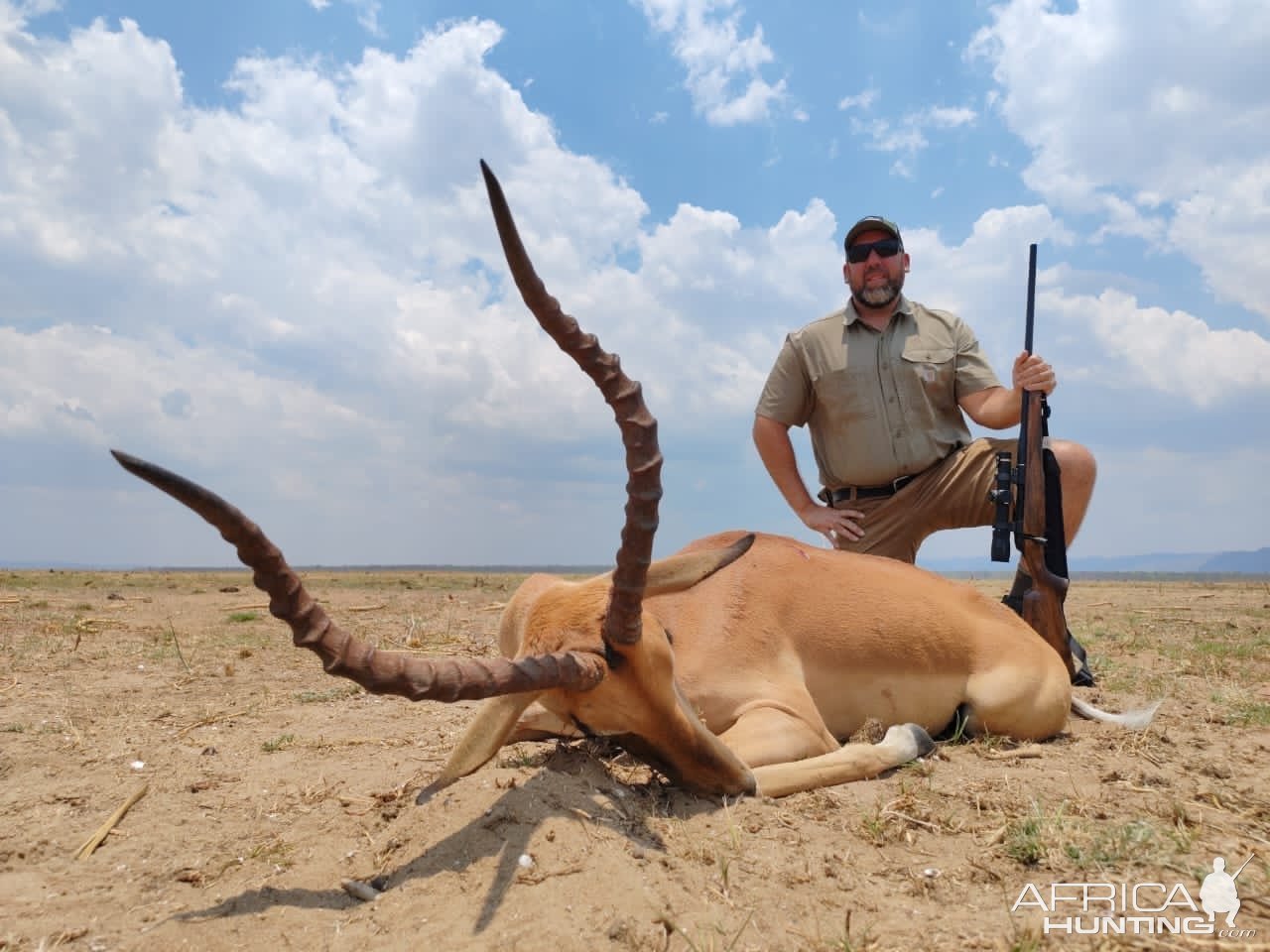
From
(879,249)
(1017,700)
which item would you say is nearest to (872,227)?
(879,249)

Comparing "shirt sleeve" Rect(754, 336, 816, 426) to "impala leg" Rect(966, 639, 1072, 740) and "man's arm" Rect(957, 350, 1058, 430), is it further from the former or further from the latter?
"impala leg" Rect(966, 639, 1072, 740)

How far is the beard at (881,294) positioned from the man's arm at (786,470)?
135 cm

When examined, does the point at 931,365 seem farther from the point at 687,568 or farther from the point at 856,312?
the point at 687,568

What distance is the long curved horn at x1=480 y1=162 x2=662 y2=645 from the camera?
9.18 ft

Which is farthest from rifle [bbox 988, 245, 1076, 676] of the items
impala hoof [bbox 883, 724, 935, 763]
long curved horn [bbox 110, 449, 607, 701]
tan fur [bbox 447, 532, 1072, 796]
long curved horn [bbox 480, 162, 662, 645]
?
long curved horn [bbox 110, 449, 607, 701]

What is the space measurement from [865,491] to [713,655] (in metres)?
3.72

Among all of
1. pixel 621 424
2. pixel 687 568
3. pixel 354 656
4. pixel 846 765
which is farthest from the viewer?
pixel 846 765

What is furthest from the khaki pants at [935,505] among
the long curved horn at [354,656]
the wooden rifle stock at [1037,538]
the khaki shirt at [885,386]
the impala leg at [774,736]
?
the long curved horn at [354,656]

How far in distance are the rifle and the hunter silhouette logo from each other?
3.68m

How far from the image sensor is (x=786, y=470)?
8.34 meters

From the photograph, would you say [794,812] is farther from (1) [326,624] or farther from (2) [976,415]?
(2) [976,415]

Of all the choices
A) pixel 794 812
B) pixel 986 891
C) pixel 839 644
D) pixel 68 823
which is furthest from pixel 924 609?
pixel 68 823

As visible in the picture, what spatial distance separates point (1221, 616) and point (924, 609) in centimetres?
1058

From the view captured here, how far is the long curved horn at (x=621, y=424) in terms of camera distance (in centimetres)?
280
